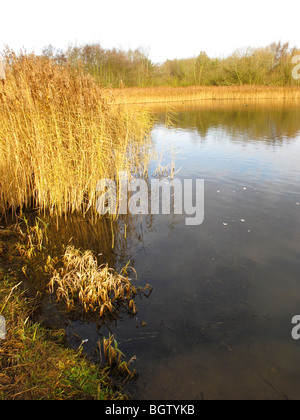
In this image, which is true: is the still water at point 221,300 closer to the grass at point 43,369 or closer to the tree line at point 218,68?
the grass at point 43,369

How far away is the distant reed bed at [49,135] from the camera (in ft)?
16.1

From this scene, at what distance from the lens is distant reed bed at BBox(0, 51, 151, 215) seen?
490cm

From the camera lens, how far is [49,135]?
16.4ft

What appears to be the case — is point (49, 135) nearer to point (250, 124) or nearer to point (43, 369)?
point (43, 369)

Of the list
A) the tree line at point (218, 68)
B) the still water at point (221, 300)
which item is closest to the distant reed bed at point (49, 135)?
the still water at point (221, 300)

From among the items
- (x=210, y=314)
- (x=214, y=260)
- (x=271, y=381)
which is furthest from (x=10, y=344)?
(x=214, y=260)

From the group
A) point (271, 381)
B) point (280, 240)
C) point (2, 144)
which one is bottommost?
point (271, 381)

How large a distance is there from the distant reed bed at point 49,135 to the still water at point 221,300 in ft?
5.07

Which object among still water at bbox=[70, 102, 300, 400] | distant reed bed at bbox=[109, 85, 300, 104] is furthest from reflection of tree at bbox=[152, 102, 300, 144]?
still water at bbox=[70, 102, 300, 400]

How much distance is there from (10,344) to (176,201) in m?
4.59

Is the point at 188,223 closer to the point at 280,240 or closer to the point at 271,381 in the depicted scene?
the point at 280,240

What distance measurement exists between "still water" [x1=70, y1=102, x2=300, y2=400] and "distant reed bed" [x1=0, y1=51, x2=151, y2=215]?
154cm

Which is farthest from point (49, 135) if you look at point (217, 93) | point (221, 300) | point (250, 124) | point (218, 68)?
point (218, 68)
